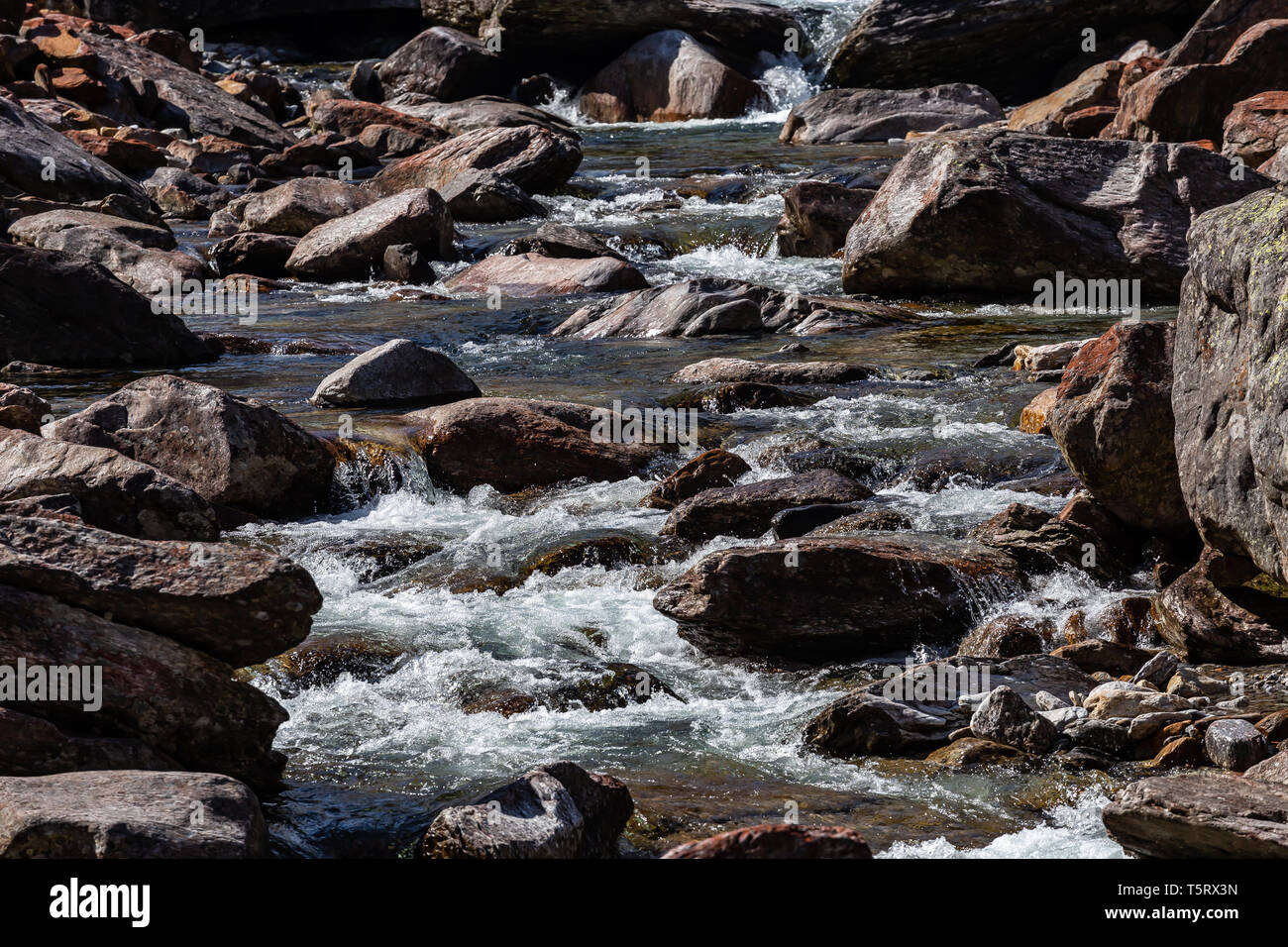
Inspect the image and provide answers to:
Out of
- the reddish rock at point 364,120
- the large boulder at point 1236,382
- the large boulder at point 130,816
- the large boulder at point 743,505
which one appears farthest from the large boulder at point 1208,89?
the large boulder at point 130,816

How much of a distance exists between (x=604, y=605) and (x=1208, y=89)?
1563 centimetres

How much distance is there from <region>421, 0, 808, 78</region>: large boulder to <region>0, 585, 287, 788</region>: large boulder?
30528 millimetres

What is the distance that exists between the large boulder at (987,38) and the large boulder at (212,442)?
23980 millimetres

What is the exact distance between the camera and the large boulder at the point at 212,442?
364 inches

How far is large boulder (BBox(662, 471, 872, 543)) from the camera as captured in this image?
8.95m

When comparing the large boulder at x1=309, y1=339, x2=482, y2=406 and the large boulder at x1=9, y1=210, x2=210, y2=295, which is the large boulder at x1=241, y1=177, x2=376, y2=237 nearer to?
the large boulder at x1=9, y1=210, x2=210, y2=295

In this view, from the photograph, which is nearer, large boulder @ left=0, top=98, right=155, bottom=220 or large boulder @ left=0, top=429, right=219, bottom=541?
large boulder @ left=0, top=429, right=219, bottom=541

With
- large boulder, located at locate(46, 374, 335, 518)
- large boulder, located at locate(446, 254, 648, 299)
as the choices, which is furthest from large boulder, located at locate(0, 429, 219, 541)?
large boulder, located at locate(446, 254, 648, 299)

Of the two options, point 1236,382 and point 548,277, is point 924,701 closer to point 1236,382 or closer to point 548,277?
point 1236,382

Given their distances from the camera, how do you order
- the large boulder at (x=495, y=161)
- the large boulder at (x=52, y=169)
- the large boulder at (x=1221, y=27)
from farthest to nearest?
the large boulder at (x=1221, y=27), the large boulder at (x=495, y=161), the large boulder at (x=52, y=169)

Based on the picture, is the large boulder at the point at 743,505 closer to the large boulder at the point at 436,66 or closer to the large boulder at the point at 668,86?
the large boulder at the point at 668,86

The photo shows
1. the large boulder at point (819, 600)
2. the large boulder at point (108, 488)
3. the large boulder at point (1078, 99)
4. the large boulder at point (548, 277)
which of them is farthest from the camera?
the large boulder at point (1078, 99)

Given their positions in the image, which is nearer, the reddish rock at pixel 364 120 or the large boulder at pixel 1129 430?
the large boulder at pixel 1129 430

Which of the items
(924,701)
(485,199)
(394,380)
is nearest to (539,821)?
(924,701)
